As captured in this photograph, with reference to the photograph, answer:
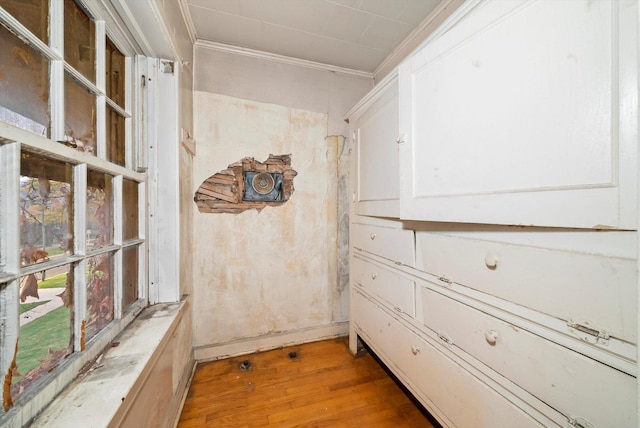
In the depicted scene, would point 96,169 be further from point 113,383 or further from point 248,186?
point 248,186

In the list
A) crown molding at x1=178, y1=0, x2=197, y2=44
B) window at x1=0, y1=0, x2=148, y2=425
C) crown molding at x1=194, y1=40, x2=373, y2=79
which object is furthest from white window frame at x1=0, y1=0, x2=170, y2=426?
crown molding at x1=194, y1=40, x2=373, y2=79

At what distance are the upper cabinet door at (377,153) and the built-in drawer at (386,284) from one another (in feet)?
1.16

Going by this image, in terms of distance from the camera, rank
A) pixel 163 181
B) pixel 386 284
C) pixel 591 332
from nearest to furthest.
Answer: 1. pixel 591 332
2. pixel 163 181
3. pixel 386 284

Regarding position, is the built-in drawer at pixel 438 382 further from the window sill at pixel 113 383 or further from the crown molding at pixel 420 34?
the crown molding at pixel 420 34

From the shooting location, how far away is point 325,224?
1.96 metres

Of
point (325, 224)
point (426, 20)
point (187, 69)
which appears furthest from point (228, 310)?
point (426, 20)

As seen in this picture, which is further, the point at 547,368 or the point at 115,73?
the point at 115,73

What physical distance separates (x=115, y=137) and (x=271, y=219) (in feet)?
3.48

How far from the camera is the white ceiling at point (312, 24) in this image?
4.54 ft

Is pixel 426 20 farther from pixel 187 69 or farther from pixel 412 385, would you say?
pixel 412 385

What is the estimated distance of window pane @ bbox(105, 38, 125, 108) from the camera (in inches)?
36.9

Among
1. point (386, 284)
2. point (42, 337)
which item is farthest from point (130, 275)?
point (386, 284)

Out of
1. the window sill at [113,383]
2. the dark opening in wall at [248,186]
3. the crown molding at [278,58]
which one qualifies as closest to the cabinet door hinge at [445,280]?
the window sill at [113,383]

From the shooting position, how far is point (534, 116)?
24.3 inches
